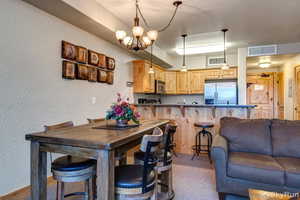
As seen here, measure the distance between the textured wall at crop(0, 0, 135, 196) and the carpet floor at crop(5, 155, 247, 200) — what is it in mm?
564

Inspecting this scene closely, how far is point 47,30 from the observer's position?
2.75 meters

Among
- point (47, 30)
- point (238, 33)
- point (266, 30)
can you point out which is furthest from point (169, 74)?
point (47, 30)

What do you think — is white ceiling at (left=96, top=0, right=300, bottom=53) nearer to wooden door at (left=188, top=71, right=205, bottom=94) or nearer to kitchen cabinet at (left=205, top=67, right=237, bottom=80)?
kitchen cabinet at (left=205, top=67, right=237, bottom=80)

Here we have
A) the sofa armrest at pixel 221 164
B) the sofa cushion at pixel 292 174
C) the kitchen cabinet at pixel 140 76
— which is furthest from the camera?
the kitchen cabinet at pixel 140 76

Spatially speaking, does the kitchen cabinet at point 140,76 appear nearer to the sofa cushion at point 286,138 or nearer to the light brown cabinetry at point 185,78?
the light brown cabinetry at point 185,78

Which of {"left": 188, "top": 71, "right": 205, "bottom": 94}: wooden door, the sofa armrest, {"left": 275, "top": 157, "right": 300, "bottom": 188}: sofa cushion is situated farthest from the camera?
{"left": 188, "top": 71, "right": 205, "bottom": 94}: wooden door

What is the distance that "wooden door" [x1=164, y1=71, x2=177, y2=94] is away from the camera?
6703 mm

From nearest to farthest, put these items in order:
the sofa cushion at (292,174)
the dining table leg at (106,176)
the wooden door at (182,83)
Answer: the dining table leg at (106,176) < the sofa cushion at (292,174) < the wooden door at (182,83)

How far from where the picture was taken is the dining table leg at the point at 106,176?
140 centimetres

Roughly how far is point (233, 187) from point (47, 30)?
327cm

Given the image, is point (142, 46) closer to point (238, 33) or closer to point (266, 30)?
point (238, 33)

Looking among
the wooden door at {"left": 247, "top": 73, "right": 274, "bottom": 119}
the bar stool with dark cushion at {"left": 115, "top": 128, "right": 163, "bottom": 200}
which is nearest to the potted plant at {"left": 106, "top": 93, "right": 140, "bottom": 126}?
the bar stool with dark cushion at {"left": 115, "top": 128, "right": 163, "bottom": 200}

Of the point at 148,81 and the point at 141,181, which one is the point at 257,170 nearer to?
the point at 141,181

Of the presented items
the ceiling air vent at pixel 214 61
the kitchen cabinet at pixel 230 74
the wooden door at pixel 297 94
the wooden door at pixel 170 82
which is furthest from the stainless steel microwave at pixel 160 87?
the wooden door at pixel 297 94
